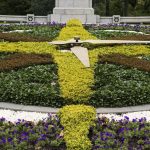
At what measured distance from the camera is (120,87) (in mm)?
9852

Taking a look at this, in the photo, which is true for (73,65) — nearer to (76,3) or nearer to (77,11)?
(77,11)

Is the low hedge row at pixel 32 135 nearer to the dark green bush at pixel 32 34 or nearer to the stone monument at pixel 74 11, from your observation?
the dark green bush at pixel 32 34

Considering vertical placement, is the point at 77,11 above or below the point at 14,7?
above

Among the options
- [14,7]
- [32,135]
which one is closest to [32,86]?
[32,135]

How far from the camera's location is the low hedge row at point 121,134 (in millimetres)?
7195

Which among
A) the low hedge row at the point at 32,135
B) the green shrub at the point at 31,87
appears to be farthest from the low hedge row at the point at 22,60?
the low hedge row at the point at 32,135

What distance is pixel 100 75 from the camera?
10.8 meters

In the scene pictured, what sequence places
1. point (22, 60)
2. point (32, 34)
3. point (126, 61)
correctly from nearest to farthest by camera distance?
1. point (22, 60)
2. point (126, 61)
3. point (32, 34)

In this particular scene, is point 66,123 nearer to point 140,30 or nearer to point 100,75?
point 100,75

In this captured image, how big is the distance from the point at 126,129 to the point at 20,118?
2.04 m

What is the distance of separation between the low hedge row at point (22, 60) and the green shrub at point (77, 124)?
2917mm

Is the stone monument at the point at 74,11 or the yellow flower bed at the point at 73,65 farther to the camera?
the stone monument at the point at 74,11

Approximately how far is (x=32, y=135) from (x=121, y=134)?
137 centimetres

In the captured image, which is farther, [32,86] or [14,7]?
[14,7]
